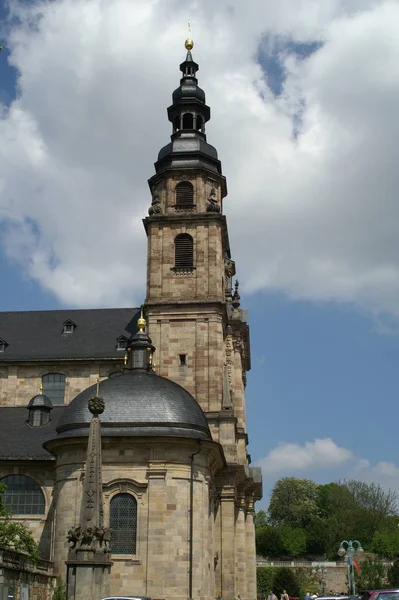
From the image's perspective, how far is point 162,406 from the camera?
112 ft

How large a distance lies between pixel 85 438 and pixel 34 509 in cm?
592

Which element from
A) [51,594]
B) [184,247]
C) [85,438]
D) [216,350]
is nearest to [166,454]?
[85,438]

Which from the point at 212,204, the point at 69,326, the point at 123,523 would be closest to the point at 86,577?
the point at 123,523

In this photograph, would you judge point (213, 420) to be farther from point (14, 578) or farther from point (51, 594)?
point (14, 578)

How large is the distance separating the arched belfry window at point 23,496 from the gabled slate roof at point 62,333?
9042 mm

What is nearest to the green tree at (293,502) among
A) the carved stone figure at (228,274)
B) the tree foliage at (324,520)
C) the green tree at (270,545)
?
the tree foliage at (324,520)

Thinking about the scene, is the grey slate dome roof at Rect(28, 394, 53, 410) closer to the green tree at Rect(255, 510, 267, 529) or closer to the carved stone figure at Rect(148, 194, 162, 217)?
the carved stone figure at Rect(148, 194, 162, 217)

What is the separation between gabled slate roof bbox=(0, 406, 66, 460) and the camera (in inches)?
1469

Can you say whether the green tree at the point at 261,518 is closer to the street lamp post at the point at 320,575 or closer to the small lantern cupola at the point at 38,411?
the street lamp post at the point at 320,575

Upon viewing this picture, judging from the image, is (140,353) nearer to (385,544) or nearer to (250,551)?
(250,551)

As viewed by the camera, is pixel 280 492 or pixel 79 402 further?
pixel 280 492

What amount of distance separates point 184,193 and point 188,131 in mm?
4746

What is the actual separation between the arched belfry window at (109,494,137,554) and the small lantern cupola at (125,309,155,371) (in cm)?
745

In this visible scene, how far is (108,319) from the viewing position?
157 ft
